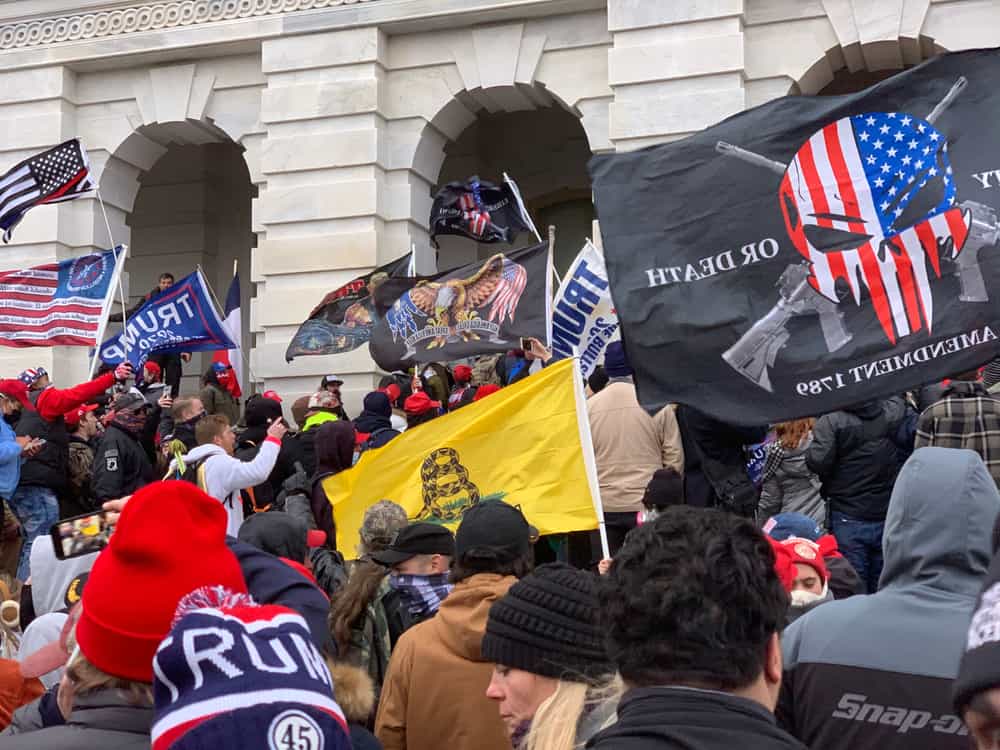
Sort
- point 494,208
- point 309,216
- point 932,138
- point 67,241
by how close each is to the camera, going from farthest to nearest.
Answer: point 67,241 → point 309,216 → point 494,208 → point 932,138

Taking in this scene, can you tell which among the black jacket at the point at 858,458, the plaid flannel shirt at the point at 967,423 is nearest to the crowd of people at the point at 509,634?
the plaid flannel shirt at the point at 967,423

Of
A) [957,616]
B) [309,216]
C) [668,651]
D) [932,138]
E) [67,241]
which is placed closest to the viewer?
[668,651]

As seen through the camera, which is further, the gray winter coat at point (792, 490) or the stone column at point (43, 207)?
the stone column at point (43, 207)

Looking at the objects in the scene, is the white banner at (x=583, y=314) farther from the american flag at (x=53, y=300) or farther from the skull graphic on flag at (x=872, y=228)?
the skull graphic on flag at (x=872, y=228)

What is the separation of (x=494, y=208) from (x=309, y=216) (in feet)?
8.66

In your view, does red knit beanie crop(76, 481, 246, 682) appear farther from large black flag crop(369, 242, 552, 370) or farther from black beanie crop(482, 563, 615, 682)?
large black flag crop(369, 242, 552, 370)

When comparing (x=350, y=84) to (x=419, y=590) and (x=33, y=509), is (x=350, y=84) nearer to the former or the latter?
(x=33, y=509)

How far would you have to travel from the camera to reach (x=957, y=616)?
323 centimetres

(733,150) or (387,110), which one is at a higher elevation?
(387,110)

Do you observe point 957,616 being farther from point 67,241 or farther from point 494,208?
point 67,241

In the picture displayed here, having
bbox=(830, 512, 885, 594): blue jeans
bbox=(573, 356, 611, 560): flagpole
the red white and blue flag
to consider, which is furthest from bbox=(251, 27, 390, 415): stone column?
bbox=(573, 356, 611, 560): flagpole

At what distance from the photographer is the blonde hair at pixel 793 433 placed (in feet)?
27.8

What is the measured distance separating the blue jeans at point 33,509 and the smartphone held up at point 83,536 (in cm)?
806

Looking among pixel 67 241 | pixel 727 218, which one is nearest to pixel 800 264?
pixel 727 218
